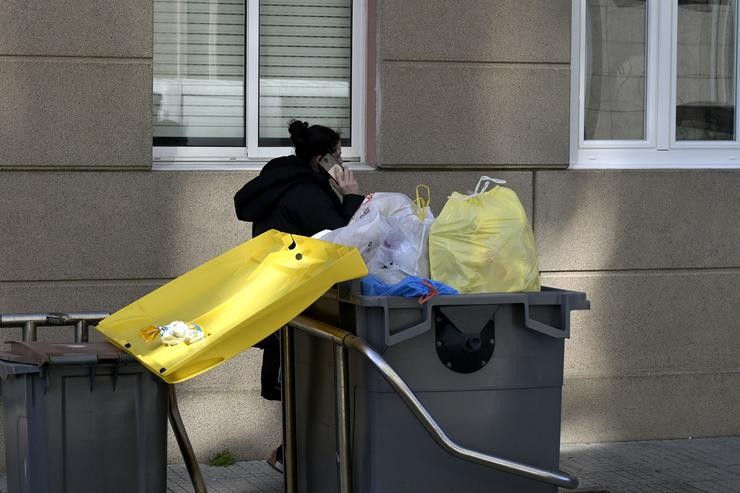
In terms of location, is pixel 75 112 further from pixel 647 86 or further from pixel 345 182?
pixel 647 86

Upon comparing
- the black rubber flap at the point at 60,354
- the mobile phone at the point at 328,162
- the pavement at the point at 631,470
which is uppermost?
the mobile phone at the point at 328,162

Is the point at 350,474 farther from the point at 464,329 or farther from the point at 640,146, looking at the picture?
the point at 640,146

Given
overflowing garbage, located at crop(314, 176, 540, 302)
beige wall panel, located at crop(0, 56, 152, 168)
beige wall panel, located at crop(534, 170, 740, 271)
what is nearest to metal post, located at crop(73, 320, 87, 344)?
overflowing garbage, located at crop(314, 176, 540, 302)

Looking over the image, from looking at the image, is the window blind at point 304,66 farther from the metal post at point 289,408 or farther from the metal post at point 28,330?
the metal post at point 28,330

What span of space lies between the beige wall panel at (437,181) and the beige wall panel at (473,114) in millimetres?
65

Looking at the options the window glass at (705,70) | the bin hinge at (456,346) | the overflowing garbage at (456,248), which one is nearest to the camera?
the bin hinge at (456,346)

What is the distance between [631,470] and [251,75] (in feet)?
10.8

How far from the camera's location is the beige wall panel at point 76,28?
6309mm

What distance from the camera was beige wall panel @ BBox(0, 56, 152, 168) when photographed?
6.34 m

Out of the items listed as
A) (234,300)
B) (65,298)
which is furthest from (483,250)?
(65,298)

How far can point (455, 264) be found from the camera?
13.3ft

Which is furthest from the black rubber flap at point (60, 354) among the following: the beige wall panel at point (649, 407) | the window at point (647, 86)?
the window at point (647, 86)

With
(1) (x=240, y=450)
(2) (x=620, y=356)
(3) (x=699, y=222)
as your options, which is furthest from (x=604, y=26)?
(1) (x=240, y=450)

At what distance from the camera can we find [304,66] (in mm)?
7168
